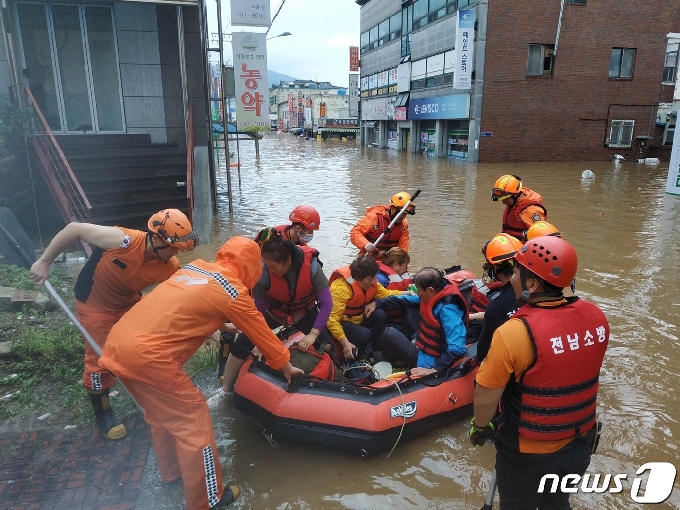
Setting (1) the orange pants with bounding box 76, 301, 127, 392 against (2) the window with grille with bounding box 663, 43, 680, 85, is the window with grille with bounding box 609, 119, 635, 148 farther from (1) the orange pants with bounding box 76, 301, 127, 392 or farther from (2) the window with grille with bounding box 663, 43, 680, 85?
(1) the orange pants with bounding box 76, 301, 127, 392

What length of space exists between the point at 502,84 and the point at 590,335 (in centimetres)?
2579

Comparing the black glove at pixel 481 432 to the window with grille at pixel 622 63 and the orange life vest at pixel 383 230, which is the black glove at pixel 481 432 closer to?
the orange life vest at pixel 383 230

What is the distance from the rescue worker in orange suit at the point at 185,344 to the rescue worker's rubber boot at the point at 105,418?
783 millimetres

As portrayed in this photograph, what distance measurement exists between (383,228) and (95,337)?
3.85 meters

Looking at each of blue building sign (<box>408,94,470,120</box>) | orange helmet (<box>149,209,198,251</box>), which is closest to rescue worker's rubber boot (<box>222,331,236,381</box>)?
orange helmet (<box>149,209,198,251</box>)

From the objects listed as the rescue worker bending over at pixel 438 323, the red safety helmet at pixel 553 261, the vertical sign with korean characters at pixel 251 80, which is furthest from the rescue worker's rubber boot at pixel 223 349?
the vertical sign with korean characters at pixel 251 80

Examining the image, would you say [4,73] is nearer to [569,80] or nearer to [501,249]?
[501,249]

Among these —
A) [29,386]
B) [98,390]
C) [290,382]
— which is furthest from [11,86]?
[290,382]

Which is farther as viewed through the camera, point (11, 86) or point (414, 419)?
point (11, 86)

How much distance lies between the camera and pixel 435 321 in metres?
4.16

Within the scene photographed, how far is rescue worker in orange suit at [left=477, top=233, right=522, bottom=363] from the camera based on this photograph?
303 centimetres

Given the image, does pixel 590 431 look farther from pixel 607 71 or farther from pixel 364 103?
pixel 364 103

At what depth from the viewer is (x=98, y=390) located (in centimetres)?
370

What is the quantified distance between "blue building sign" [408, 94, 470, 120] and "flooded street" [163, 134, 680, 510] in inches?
267
